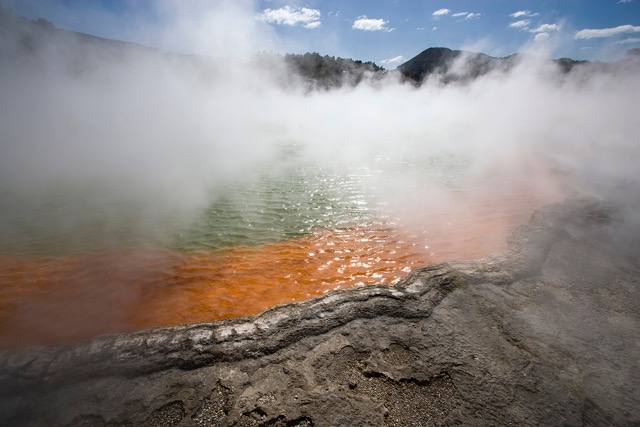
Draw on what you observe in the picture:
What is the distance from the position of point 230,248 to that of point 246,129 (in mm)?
11568

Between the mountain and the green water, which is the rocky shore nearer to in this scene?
Result: the green water

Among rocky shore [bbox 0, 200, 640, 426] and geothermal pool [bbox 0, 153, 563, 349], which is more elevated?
rocky shore [bbox 0, 200, 640, 426]

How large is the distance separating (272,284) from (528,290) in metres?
2.91

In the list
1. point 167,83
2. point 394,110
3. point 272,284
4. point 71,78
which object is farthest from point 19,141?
point 394,110

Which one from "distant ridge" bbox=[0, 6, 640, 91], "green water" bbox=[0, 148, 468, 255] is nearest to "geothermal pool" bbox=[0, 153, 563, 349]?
"green water" bbox=[0, 148, 468, 255]

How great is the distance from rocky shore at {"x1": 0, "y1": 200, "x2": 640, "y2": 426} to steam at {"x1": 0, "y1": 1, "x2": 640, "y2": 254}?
321cm

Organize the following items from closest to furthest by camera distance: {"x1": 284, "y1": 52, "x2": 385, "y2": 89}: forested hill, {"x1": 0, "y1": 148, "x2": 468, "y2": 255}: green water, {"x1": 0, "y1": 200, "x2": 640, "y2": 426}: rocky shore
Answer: {"x1": 0, "y1": 200, "x2": 640, "y2": 426}: rocky shore → {"x1": 0, "y1": 148, "x2": 468, "y2": 255}: green water → {"x1": 284, "y1": 52, "x2": 385, "y2": 89}: forested hill

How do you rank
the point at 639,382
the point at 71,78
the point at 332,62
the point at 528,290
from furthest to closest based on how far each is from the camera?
1. the point at 332,62
2. the point at 71,78
3. the point at 528,290
4. the point at 639,382

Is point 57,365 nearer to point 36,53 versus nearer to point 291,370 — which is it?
point 291,370

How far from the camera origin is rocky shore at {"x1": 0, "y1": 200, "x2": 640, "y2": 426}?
5.98 feet

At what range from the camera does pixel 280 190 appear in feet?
24.4

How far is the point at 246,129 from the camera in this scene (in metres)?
15.0

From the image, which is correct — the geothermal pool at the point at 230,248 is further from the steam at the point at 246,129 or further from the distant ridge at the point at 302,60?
the distant ridge at the point at 302,60

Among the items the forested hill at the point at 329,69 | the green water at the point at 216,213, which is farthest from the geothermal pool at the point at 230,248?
the forested hill at the point at 329,69
